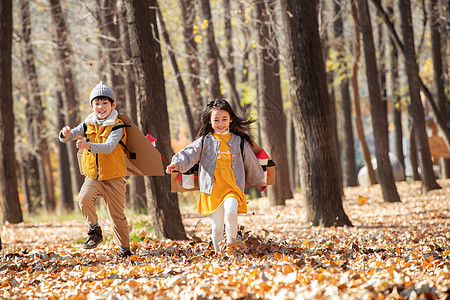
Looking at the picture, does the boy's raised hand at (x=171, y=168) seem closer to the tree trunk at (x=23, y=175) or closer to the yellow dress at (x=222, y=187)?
the yellow dress at (x=222, y=187)

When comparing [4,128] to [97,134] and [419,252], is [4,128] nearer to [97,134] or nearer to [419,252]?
[97,134]

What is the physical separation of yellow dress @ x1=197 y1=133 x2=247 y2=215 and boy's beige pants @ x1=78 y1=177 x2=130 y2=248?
3.34ft

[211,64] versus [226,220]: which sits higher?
[211,64]

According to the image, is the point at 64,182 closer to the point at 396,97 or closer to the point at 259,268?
the point at 396,97

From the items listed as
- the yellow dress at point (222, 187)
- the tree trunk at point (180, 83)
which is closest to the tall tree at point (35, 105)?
the tree trunk at point (180, 83)

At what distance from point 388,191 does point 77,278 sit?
34.0 ft

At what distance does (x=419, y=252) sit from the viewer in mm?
5695

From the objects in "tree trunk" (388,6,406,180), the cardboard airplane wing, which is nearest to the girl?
the cardboard airplane wing

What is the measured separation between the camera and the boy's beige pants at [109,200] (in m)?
5.88

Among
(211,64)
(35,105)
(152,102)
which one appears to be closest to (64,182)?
(35,105)

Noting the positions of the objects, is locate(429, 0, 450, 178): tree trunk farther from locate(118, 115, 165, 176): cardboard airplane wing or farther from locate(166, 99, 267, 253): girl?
locate(118, 115, 165, 176): cardboard airplane wing

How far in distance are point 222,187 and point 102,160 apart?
4.57 feet

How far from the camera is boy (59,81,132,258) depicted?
5.86 metres

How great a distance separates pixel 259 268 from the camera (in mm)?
4555
